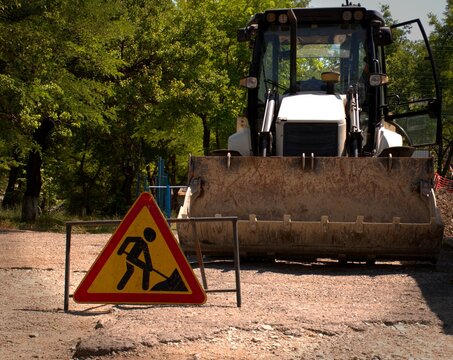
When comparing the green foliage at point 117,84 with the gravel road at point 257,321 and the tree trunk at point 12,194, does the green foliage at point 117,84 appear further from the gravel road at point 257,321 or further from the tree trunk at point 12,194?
the gravel road at point 257,321

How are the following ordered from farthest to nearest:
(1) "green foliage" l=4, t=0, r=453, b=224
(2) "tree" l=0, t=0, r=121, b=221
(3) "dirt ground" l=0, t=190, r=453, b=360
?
(1) "green foliage" l=4, t=0, r=453, b=224 < (2) "tree" l=0, t=0, r=121, b=221 < (3) "dirt ground" l=0, t=190, r=453, b=360

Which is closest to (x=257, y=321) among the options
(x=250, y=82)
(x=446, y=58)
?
(x=250, y=82)

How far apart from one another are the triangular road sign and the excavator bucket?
441 centimetres

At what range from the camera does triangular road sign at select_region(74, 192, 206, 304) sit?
7.21m

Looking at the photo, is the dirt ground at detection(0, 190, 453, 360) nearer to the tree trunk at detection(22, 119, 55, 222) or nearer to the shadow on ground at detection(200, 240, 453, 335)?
the shadow on ground at detection(200, 240, 453, 335)

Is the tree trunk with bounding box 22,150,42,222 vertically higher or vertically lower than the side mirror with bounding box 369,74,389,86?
lower

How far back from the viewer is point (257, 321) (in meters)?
7.50

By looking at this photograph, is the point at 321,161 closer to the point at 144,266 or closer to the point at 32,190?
the point at 144,266

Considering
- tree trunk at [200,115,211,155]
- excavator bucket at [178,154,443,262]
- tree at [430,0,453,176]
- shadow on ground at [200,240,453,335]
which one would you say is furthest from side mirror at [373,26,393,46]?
tree at [430,0,453,176]

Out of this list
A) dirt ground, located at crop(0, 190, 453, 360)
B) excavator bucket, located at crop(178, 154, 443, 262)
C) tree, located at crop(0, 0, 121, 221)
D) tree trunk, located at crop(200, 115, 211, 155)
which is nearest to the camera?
dirt ground, located at crop(0, 190, 453, 360)

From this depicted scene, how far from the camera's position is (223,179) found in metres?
12.2

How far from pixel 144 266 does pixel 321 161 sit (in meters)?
5.14

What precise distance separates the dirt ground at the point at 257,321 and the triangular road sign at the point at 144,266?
0.84 feet

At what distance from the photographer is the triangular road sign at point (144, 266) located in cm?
721
